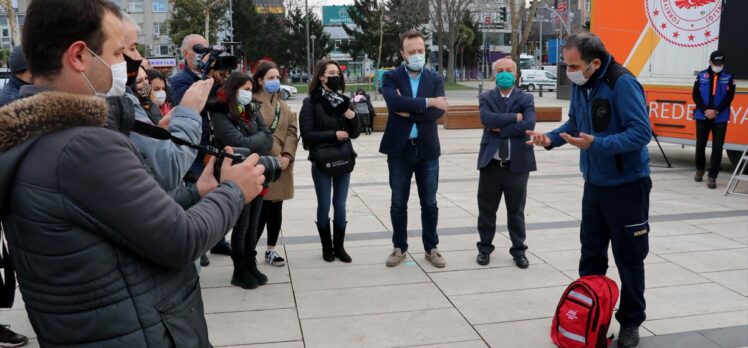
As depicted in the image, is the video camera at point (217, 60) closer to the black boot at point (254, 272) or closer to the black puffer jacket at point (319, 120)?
the black puffer jacket at point (319, 120)

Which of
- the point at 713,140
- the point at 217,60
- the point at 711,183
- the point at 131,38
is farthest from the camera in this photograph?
the point at 713,140

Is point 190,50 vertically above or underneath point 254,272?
above

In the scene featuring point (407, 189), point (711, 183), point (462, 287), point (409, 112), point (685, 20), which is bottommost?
point (462, 287)

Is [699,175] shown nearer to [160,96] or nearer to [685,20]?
[685,20]

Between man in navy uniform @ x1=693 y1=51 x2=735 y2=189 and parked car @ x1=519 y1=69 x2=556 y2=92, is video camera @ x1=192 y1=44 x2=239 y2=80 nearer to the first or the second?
man in navy uniform @ x1=693 y1=51 x2=735 y2=189

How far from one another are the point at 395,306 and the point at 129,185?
10.5 feet

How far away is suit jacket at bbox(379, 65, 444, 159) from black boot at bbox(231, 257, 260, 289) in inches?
61.2

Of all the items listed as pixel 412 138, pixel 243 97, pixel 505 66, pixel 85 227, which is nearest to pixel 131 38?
pixel 85 227

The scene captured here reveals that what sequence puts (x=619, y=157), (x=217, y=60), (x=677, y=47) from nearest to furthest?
(x=619, y=157), (x=217, y=60), (x=677, y=47)

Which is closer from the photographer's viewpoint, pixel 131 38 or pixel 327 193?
pixel 131 38

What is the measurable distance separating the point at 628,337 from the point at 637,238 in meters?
0.61

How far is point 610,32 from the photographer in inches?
438

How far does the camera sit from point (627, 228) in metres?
3.65

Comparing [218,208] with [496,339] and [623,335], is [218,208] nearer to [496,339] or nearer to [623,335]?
[496,339]
